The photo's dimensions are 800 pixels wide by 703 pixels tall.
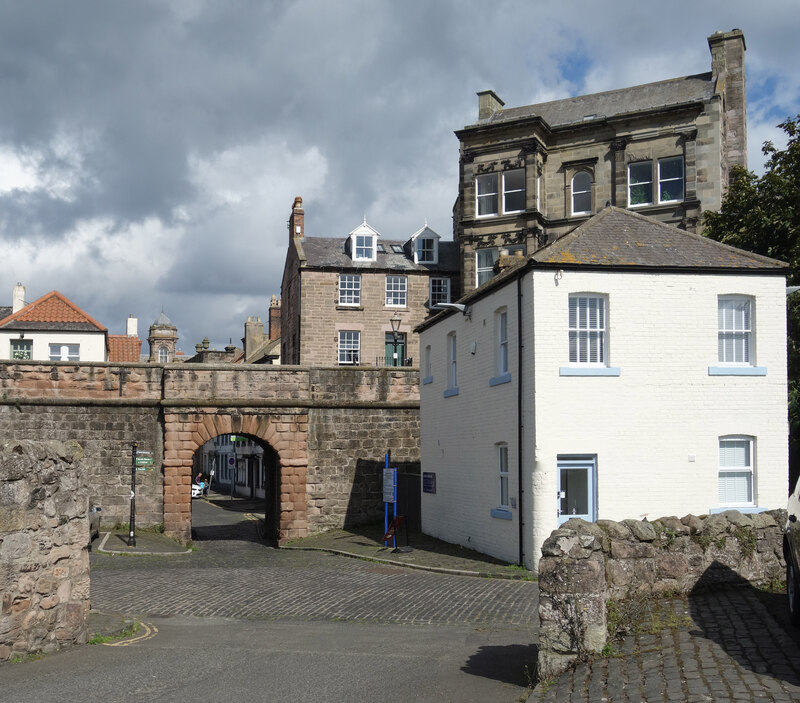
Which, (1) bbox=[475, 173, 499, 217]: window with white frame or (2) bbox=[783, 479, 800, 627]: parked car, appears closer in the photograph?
(2) bbox=[783, 479, 800, 627]: parked car

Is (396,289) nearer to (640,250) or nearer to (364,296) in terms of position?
(364,296)

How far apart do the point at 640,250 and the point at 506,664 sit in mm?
12144

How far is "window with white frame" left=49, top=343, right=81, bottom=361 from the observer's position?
5162cm

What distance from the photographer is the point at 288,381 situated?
3033cm

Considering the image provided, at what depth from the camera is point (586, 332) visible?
64.1ft

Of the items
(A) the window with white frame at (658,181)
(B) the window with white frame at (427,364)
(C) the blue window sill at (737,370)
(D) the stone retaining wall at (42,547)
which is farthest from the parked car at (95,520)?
(A) the window with white frame at (658,181)

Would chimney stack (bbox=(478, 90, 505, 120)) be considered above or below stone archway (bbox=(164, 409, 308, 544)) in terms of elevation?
above

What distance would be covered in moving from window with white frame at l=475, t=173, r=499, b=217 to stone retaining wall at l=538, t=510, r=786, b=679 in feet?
105

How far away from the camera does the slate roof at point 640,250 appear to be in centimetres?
1956

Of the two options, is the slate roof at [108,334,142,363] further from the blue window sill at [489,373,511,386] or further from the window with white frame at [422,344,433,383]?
the blue window sill at [489,373,511,386]

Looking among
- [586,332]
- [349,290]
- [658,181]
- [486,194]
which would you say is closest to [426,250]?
[349,290]

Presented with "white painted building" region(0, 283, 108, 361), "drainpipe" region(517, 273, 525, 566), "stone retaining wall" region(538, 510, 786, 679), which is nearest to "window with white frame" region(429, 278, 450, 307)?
"white painted building" region(0, 283, 108, 361)

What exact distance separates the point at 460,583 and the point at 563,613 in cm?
958

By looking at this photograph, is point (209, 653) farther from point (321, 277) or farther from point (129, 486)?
point (321, 277)
